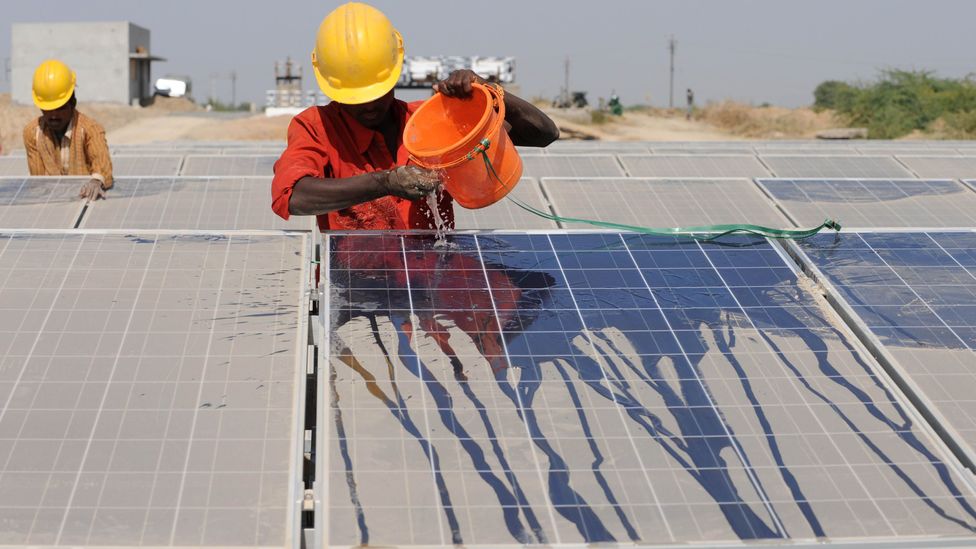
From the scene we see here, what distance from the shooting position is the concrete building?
58438mm

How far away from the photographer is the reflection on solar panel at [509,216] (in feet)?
27.6

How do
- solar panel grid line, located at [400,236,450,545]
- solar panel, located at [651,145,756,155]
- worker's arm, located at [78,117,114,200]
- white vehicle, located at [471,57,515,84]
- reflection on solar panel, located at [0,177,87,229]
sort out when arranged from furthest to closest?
white vehicle, located at [471,57,515,84] < solar panel, located at [651,145,756,155] < worker's arm, located at [78,117,114,200] < reflection on solar panel, located at [0,177,87,229] < solar panel grid line, located at [400,236,450,545]

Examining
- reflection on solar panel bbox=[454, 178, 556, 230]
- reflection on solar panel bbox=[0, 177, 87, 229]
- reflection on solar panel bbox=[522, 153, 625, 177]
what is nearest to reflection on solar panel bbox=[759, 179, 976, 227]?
reflection on solar panel bbox=[454, 178, 556, 230]

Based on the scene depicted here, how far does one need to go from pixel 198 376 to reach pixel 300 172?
114cm

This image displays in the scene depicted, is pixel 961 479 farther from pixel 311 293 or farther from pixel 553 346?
pixel 311 293

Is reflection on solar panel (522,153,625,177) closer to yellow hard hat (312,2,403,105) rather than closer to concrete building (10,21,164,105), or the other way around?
yellow hard hat (312,2,403,105)

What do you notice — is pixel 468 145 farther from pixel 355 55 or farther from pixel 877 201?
pixel 877 201

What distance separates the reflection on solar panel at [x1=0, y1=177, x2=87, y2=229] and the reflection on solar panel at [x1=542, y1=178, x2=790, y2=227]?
3.54m

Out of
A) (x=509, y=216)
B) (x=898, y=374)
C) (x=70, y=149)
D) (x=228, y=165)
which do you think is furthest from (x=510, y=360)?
(x=228, y=165)

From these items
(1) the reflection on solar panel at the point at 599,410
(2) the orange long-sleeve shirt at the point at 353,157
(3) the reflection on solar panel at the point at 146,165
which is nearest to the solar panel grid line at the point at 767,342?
(1) the reflection on solar panel at the point at 599,410

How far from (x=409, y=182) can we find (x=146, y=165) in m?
9.38

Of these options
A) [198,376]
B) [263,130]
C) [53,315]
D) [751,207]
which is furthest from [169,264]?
[263,130]

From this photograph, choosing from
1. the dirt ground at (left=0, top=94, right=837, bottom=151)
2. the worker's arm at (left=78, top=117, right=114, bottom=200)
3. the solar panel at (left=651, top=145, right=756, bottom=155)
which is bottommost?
the dirt ground at (left=0, top=94, right=837, bottom=151)

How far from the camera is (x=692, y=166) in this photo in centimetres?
1267
